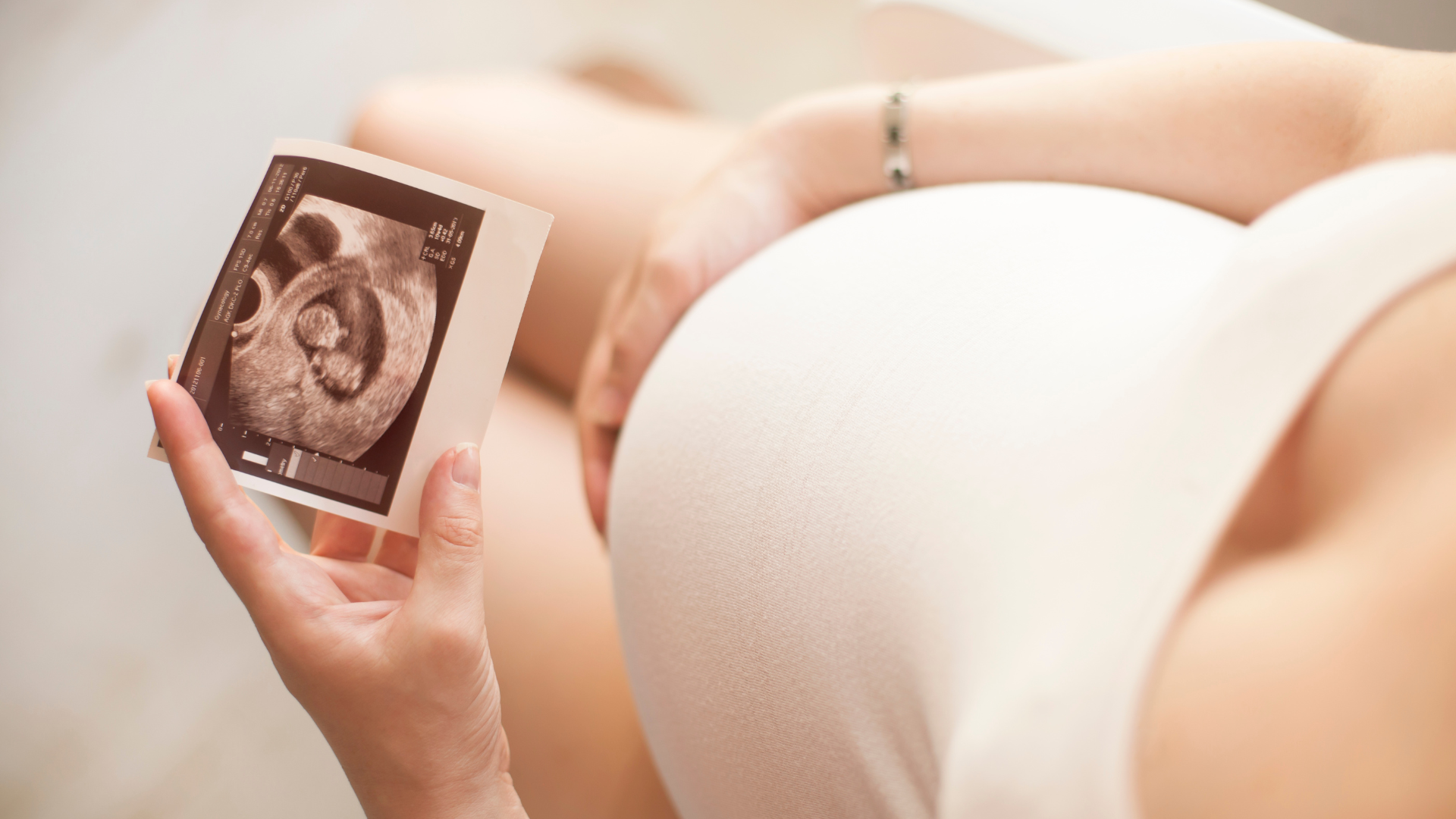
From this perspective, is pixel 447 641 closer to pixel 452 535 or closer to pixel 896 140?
pixel 452 535

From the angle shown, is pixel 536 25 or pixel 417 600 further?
pixel 536 25

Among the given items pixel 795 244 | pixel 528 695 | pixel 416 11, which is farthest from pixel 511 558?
pixel 416 11

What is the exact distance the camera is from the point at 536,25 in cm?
144

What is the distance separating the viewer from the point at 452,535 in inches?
16.9

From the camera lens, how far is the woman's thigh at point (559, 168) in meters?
0.83

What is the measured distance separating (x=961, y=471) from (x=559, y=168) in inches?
24.7

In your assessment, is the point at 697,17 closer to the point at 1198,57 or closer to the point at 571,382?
the point at 571,382

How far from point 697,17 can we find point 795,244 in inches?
53.2

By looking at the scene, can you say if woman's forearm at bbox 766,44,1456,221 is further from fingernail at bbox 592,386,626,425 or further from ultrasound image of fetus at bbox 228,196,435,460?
ultrasound image of fetus at bbox 228,196,435,460

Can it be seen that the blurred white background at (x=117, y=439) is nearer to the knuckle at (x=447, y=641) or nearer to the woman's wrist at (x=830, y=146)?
the knuckle at (x=447, y=641)

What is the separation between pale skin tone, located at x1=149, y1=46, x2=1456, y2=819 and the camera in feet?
0.76

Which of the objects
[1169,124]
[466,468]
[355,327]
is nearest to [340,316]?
[355,327]

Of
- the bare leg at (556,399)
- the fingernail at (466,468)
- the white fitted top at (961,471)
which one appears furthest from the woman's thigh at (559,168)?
the fingernail at (466,468)

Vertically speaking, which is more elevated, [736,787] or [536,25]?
[536,25]
